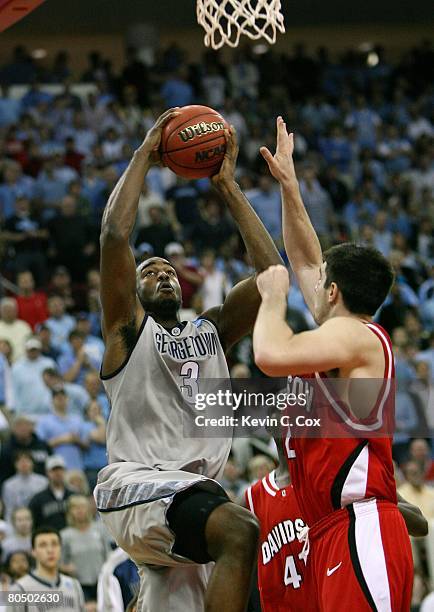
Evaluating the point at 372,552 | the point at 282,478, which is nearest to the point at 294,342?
the point at 372,552

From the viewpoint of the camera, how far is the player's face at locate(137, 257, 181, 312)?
212 inches

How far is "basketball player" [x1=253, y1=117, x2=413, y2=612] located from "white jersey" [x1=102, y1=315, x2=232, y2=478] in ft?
1.51

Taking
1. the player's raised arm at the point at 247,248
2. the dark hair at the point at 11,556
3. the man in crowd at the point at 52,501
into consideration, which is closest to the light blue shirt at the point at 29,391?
the man in crowd at the point at 52,501

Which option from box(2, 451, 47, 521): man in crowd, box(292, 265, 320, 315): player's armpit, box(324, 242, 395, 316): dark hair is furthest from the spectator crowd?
box(324, 242, 395, 316): dark hair

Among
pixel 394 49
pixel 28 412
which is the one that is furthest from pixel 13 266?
pixel 394 49

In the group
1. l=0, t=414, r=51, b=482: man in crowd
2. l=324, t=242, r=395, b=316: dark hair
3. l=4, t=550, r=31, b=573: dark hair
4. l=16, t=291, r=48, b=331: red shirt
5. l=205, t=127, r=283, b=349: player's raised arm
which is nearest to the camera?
l=324, t=242, r=395, b=316: dark hair

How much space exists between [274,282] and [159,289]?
3.09 feet

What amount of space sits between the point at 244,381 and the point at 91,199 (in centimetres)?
497

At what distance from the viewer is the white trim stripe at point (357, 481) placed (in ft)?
15.2

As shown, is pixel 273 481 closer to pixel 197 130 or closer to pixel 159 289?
pixel 159 289

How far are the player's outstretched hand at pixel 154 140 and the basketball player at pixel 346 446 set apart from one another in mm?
935

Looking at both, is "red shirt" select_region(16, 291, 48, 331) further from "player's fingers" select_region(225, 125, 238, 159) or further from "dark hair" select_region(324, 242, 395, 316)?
"dark hair" select_region(324, 242, 395, 316)

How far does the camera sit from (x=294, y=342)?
438cm

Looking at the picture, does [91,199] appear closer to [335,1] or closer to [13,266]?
[13,266]
